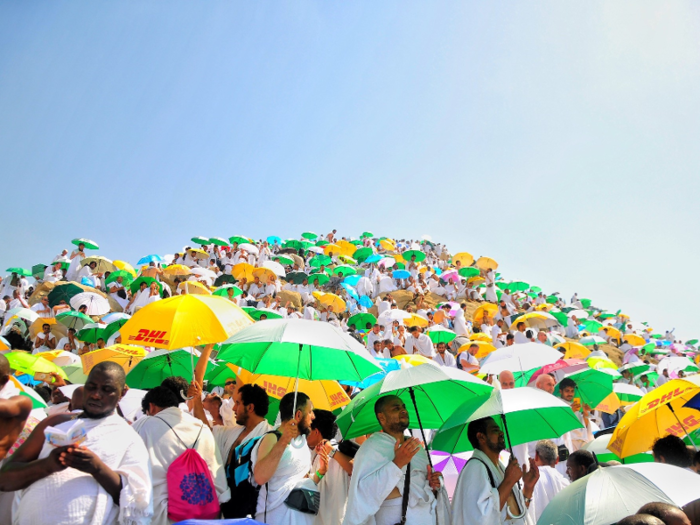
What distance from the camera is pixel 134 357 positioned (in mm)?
6836

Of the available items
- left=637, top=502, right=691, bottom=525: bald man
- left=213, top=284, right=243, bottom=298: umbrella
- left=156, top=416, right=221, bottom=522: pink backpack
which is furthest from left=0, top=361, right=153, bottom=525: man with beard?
left=213, top=284, right=243, bottom=298: umbrella

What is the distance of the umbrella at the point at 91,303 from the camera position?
11961 mm

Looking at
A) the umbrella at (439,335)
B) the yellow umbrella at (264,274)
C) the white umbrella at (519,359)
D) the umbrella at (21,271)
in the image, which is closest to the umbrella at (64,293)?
the umbrella at (21,271)

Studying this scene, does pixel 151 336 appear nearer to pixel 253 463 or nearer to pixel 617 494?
pixel 253 463

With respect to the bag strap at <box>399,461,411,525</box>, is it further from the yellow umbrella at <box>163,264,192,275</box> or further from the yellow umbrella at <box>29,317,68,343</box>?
the yellow umbrella at <box>163,264,192,275</box>

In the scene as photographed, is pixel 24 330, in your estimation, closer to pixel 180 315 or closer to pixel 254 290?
pixel 254 290

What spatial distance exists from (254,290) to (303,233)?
19.5 meters

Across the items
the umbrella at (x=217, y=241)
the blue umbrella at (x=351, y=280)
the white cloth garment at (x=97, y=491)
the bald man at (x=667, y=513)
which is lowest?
the bald man at (x=667, y=513)

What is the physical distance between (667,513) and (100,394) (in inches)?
113

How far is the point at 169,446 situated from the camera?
3496 millimetres

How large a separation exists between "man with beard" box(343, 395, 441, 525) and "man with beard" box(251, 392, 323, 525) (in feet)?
1.41

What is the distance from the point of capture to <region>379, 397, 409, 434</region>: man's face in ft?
12.5

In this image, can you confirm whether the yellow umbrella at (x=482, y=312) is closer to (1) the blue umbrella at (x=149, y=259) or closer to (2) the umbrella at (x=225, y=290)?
(2) the umbrella at (x=225, y=290)

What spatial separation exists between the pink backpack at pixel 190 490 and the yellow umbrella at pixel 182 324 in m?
0.98
